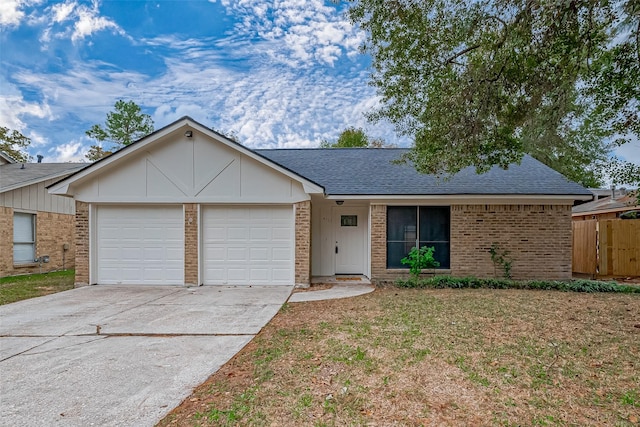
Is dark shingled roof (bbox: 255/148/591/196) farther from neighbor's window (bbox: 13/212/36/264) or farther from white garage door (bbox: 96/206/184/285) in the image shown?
neighbor's window (bbox: 13/212/36/264)

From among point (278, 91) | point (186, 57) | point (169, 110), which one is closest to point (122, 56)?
point (186, 57)

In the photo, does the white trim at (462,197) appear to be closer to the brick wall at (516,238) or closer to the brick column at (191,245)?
the brick wall at (516,238)

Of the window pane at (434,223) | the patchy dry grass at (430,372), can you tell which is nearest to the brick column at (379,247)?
the window pane at (434,223)

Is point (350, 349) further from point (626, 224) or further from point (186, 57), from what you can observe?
point (186, 57)

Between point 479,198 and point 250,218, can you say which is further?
point 479,198

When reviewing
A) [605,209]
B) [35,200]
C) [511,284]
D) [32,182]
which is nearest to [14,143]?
[35,200]

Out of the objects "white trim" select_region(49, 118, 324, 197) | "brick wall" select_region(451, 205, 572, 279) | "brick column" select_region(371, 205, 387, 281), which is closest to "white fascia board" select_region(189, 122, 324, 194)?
"white trim" select_region(49, 118, 324, 197)

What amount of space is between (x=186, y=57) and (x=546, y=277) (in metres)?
15.0

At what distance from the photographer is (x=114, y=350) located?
4.34 m

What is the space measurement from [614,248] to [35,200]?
65.5 feet

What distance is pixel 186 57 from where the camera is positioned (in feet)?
43.6

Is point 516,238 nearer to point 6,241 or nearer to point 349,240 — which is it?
point 349,240

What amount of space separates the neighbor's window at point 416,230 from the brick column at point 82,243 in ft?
28.0

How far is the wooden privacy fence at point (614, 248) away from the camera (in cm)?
1035
